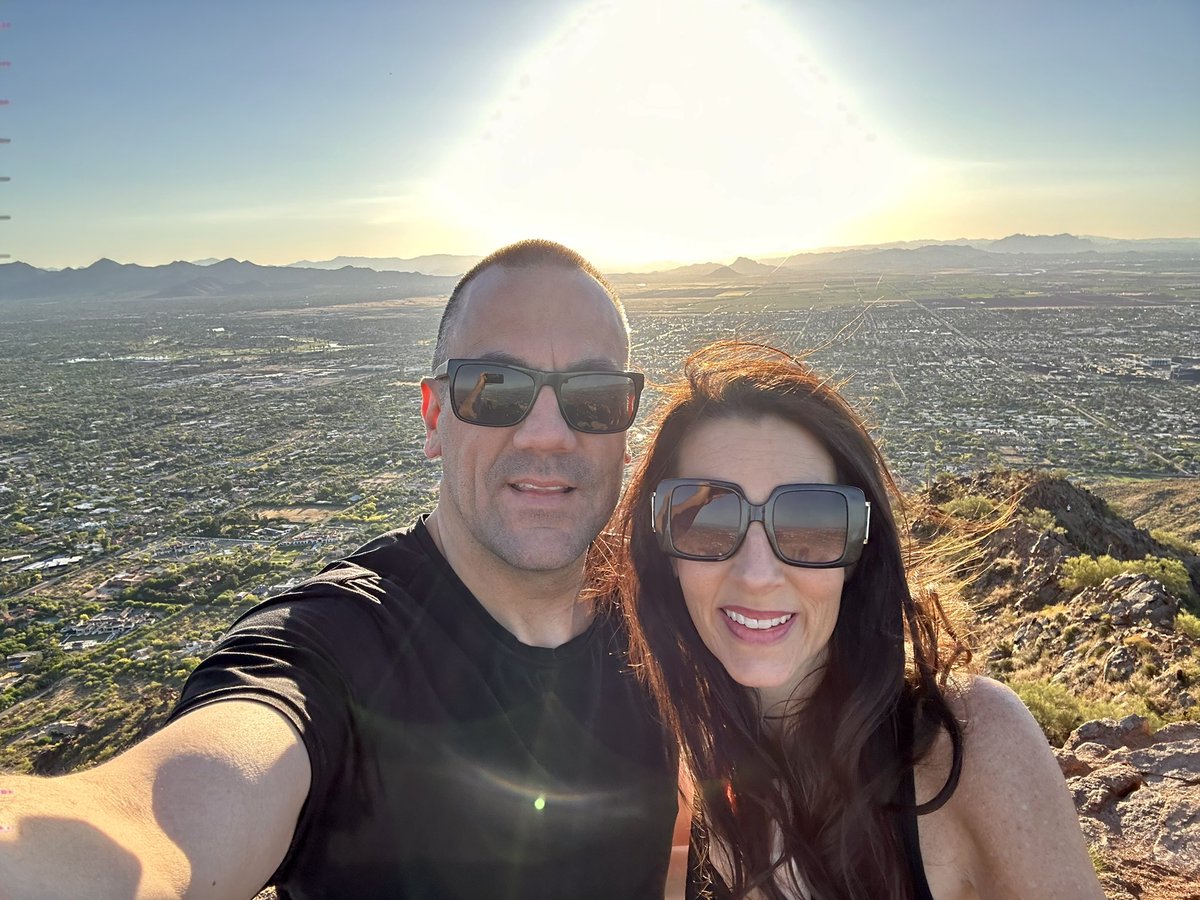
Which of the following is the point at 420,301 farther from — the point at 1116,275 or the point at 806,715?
the point at 806,715

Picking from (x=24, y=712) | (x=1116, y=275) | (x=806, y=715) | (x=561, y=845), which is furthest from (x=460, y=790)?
(x=1116, y=275)

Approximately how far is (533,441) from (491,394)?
→ 0.24 m

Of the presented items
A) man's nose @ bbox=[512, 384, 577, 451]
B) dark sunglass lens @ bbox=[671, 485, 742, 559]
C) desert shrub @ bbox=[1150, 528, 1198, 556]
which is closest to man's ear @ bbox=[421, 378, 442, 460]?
man's nose @ bbox=[512, 384, 577, 451]

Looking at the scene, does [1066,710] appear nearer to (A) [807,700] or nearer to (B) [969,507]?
(A) [807,700]

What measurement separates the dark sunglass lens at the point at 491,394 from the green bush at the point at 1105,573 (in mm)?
10044

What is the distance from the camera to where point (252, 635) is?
2.05 m

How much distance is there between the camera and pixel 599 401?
2861 millimetres

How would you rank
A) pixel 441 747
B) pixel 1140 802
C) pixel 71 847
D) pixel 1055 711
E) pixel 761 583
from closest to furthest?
pixel 71 847 < pixel 441 747 < pixel 761 583 < pixel 1140 802 < pixel 1055 711

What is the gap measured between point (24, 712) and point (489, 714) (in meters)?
15.7

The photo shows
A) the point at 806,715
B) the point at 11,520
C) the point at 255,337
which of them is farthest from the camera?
the point at 255,337

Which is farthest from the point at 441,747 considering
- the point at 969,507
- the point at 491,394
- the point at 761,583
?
the point at 969,507

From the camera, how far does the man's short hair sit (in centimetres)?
289

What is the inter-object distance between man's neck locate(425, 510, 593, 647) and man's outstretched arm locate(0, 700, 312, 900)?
2.71ft

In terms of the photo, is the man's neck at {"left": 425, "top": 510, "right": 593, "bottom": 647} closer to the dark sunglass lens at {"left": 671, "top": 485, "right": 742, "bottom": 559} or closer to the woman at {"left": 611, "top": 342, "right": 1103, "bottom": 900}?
the woman at {"left": 611, "top": 342, "right": 1103, "bottom": 900}
